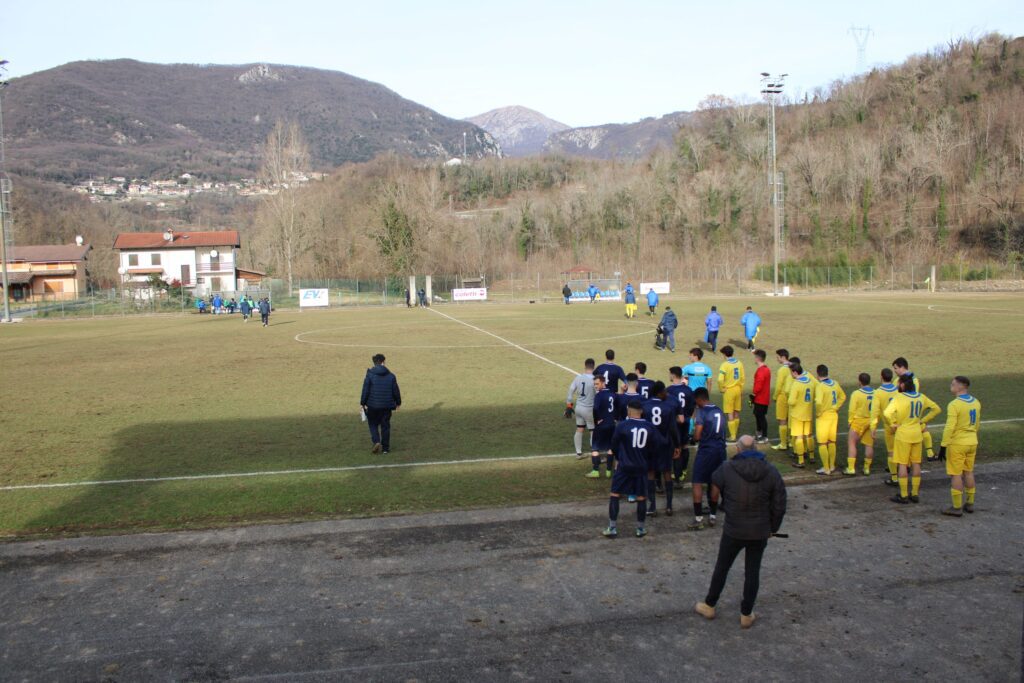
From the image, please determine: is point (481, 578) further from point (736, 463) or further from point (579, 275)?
point (579, 275)

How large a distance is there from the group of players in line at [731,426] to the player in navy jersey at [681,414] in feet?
0.06

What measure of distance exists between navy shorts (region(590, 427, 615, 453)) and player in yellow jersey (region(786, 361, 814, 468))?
3.16 meters

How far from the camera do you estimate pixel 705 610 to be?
23.6 ft

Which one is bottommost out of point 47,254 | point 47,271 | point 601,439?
point 601,439

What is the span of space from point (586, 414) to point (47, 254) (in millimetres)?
101600

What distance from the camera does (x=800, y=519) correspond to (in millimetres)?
9875

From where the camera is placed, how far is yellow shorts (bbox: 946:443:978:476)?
9.82 metres

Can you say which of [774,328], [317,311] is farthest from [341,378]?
[317,311]

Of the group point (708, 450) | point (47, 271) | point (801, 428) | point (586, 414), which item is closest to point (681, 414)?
point (708, 450)

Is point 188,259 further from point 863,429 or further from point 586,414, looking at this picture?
point 863,429

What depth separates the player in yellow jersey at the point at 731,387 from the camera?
14.1 meters

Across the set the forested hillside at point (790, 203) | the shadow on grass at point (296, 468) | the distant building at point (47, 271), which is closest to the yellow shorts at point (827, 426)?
the shadow on grass at point (296, 468)

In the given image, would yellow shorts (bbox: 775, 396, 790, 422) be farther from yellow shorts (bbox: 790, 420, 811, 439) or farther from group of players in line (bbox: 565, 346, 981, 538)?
yellow shorts (bbox: 790, 420, 811, 439)

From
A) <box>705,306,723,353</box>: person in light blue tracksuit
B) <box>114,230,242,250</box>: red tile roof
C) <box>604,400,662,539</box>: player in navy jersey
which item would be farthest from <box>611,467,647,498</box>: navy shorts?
<box>114,230,242,250</box>: red tile roof
